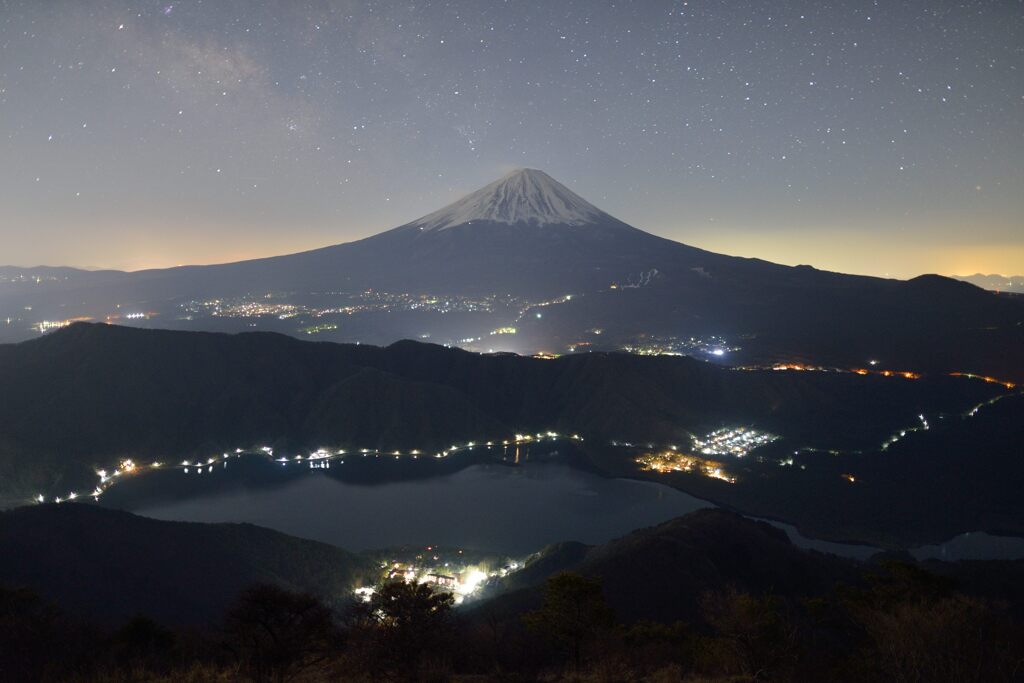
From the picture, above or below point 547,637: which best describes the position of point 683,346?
above

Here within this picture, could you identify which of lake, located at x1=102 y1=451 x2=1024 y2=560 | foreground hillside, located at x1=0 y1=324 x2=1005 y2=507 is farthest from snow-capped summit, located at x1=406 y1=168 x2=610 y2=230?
lake, located at x1=102 y1=451 x2=1024 y2=560

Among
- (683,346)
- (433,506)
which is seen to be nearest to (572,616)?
(433,506)

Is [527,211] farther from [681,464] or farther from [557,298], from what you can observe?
[681,464]

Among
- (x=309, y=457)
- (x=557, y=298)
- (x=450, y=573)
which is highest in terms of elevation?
(x=557, y=298)

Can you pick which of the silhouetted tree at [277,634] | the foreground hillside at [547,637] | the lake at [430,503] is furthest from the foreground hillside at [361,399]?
the silhouetted tree at [277,634]

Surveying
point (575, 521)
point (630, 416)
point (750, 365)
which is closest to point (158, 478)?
point (575, 521)

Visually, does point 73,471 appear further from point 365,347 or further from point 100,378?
point 365,347

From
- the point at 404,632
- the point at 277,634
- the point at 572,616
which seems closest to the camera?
the point at 404,632

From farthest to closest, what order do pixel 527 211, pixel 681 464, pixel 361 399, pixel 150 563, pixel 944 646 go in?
pixel 527 211 < pixel 361 399 < pixel 681 464 < pixel 150 563 < pixel 944 646

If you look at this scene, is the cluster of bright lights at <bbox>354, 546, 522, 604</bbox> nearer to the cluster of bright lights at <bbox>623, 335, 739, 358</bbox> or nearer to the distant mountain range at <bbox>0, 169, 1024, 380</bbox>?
the cluster of bright lights at <bbox>623, 335, 739, 358</bbox>
